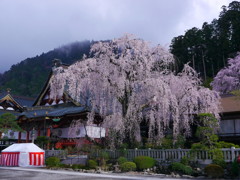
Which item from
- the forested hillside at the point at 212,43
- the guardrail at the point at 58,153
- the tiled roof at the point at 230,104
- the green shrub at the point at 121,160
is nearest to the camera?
the green shrub at the point at 121,160

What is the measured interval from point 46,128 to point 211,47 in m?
33.3

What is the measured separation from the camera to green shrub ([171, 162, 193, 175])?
1297 centimetres

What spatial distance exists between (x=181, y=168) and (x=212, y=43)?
3955 cm

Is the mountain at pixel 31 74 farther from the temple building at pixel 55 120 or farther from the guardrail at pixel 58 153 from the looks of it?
the guardrail at pixel 58 153

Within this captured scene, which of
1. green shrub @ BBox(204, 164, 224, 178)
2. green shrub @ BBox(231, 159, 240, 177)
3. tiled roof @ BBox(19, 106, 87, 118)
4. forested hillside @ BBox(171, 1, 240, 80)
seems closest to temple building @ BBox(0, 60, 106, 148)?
tiled roof @ BBox(19, 106, 87, 118)

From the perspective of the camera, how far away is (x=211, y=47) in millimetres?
47781

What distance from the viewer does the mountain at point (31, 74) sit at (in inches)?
2489

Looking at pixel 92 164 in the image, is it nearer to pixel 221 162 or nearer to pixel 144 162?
pixel 144 162

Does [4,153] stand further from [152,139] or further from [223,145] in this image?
[223,145]

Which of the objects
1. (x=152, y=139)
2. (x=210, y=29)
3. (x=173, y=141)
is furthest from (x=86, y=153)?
(x=210, y=29)

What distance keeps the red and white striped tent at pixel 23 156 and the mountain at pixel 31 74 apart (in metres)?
32.5

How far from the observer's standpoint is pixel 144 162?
1440 centimetres

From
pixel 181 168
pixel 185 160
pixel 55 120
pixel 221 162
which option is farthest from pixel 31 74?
pixel 221 162

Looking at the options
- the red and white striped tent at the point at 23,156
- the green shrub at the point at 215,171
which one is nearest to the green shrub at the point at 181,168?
the green shrub at the point at 215,171
